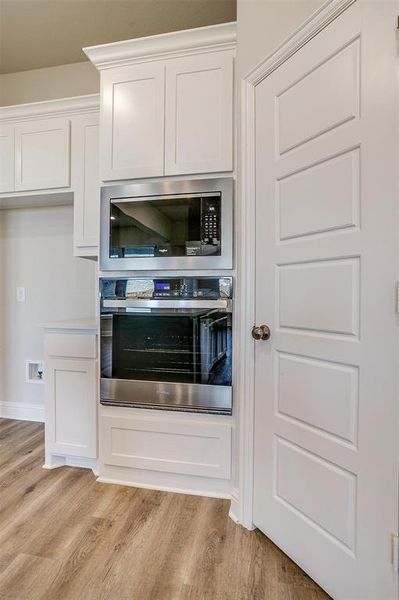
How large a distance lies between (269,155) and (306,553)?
1678 mm

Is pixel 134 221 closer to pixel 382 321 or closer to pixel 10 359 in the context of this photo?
pixel 382 321

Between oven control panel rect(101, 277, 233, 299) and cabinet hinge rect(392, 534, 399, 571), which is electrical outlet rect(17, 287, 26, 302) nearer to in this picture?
oven control panel rect(101, 277, 233, 299)

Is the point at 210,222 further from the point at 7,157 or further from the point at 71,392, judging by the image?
the point at 7,157

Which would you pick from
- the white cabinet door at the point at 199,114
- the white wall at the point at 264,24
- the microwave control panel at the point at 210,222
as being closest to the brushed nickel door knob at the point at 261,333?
the microwave control panel at the point at 210,222

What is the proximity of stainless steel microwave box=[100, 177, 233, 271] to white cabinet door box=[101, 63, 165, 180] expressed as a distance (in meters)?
0.12

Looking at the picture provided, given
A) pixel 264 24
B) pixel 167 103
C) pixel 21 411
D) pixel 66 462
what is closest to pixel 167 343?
pixel 66 462

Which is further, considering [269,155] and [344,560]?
[269,155]

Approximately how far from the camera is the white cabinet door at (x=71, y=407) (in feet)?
6.37

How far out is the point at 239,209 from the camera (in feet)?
5.28

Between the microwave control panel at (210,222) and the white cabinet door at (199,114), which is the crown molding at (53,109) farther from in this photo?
the microwave control panel at (210,222)

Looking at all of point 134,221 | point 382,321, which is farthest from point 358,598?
point 134,221

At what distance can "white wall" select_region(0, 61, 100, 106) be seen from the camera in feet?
8.64

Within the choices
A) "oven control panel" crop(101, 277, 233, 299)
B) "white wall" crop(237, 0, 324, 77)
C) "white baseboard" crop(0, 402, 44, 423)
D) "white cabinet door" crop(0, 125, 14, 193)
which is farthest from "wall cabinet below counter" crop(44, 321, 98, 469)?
"white wall" crop(237, 0, 324, 77)

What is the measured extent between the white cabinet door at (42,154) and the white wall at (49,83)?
591mm
